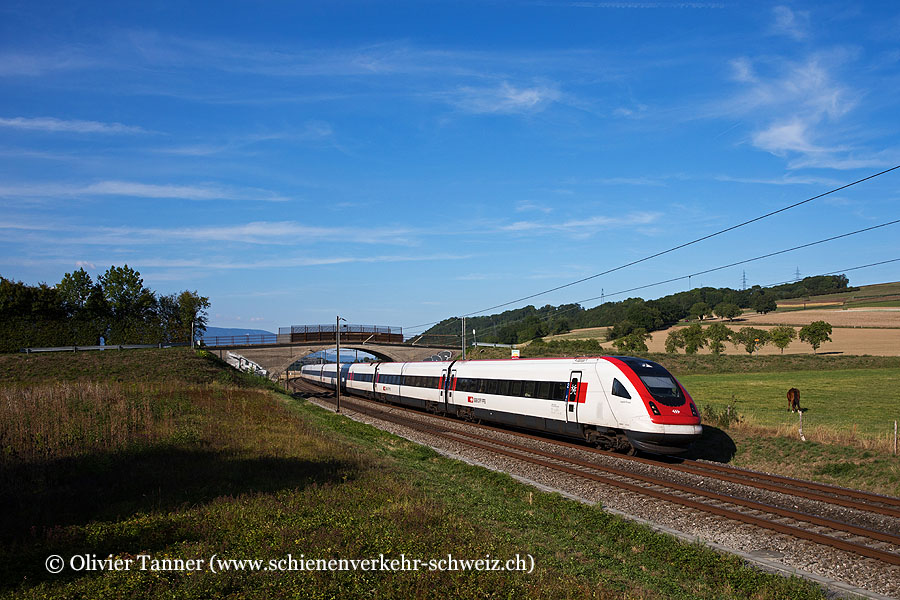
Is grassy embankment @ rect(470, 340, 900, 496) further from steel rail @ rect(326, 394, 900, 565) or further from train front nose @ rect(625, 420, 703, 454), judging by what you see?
steel rail @ rect(326, 394, 900, 565)

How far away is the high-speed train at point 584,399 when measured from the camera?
18.5 meters

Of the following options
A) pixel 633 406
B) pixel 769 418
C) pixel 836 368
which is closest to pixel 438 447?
pixel 633 406

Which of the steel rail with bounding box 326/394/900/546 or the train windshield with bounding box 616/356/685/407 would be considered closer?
the steel rail with bounding box 326/394/900/546

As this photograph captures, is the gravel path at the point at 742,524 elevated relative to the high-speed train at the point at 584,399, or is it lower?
lower

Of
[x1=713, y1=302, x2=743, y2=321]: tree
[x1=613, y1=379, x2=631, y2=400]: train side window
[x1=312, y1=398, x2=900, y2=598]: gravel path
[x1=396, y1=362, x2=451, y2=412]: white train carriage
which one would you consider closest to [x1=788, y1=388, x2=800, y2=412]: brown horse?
[x1=613, y1=379, x2=631, y2=400]: train side window

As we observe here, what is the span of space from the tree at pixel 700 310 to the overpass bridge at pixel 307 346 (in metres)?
55.6

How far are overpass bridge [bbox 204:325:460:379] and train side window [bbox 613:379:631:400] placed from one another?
45.5m

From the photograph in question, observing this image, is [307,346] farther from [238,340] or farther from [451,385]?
[451,385]

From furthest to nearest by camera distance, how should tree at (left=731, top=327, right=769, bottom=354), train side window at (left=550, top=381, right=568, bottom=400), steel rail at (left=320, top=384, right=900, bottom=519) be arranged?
tree at (left=731, top=327, right=769, bottom=354) < train side window at (left=550, top=381, right=568, bottom=400) < steel rail at (left=320, top=384, right=900, bottom=519)

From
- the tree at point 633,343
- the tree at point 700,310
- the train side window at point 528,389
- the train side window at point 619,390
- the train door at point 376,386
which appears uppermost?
the tree at point 700,310

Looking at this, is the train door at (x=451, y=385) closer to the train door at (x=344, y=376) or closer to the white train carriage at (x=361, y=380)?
the white train carriage at (x=361, y=380)

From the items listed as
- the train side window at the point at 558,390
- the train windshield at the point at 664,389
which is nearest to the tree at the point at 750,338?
the train side window at the point at 558,390

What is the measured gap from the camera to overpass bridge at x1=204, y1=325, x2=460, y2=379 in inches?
2704

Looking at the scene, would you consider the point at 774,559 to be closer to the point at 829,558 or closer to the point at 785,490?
the point at 829,558
